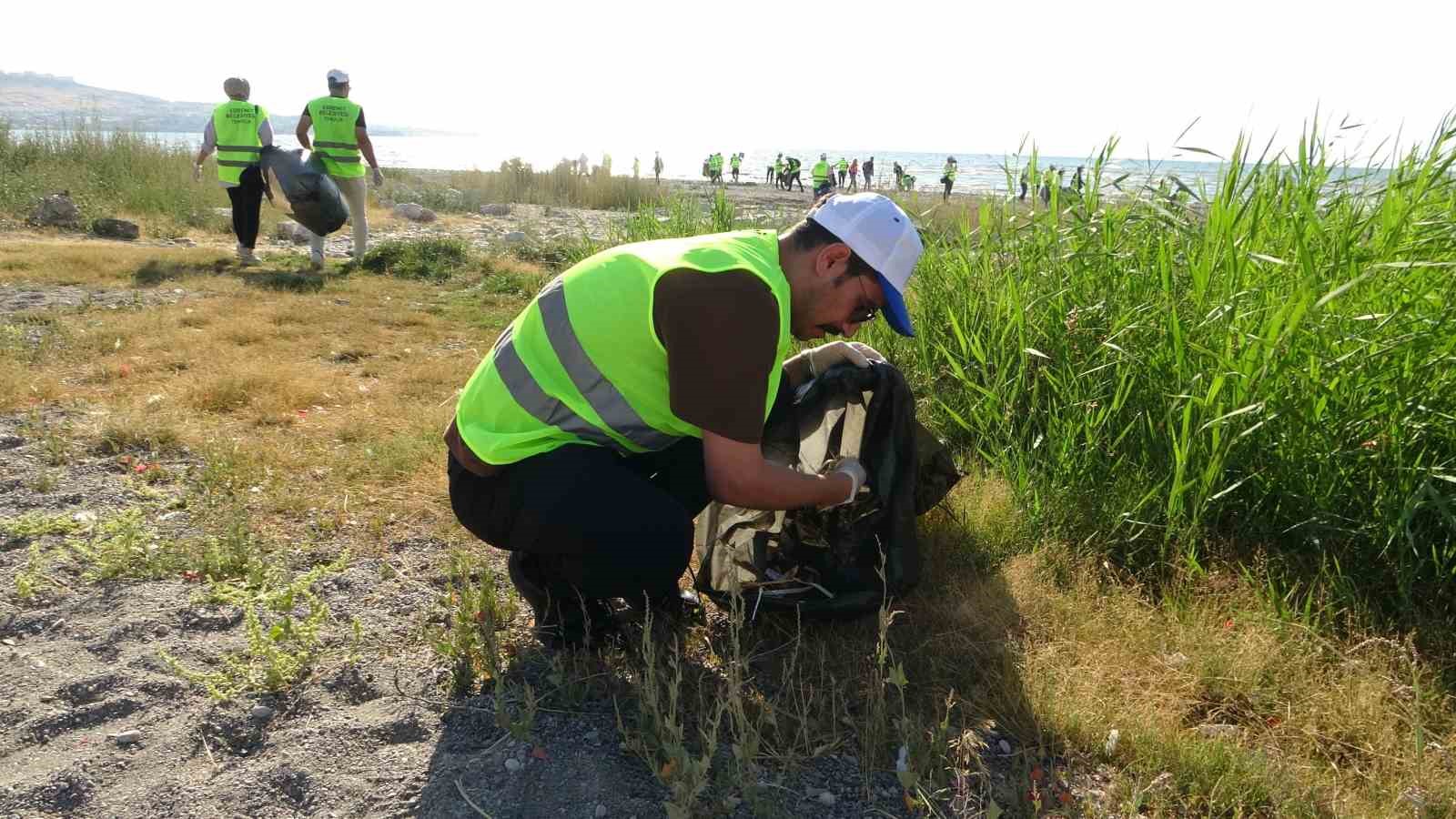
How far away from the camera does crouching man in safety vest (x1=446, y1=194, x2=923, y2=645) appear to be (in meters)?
1.65

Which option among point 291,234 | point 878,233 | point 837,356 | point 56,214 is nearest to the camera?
point 878,233

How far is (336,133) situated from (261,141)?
0.68m

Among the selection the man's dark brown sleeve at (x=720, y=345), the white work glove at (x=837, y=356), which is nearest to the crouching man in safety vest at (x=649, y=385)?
the man's dark brown sleeve at (x=720, y=345)

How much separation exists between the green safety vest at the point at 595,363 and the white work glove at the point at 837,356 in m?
0.57

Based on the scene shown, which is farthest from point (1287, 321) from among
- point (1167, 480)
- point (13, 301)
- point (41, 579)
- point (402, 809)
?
point (13, 301)

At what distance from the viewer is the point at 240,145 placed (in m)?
6.96

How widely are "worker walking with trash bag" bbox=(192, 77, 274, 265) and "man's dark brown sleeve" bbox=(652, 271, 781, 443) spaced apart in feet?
21.7

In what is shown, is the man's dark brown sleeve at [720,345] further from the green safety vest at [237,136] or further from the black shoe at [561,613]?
the green safety vest at [237,136]

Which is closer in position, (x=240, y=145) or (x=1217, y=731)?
(x=1217, y=731)

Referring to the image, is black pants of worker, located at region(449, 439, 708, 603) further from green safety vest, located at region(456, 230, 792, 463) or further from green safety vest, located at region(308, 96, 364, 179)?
green safety vest, located at region(308, 96, 364, 179)

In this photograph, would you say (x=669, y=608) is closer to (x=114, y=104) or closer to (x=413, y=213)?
(x=413, y=213)

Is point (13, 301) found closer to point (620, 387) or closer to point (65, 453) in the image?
point (65, 453)

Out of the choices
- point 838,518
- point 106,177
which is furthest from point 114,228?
point 838,518

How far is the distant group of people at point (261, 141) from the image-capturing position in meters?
6.87
